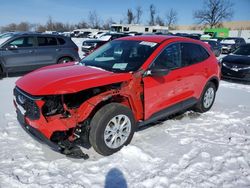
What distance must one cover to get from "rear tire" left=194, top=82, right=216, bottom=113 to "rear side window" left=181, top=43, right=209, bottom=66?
673 millimetres

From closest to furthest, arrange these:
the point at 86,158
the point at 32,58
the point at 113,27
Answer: the point at 86,158, the point at 32,58, the point at 113,27

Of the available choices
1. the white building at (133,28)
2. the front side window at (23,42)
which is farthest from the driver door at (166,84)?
the white building at (133,28)

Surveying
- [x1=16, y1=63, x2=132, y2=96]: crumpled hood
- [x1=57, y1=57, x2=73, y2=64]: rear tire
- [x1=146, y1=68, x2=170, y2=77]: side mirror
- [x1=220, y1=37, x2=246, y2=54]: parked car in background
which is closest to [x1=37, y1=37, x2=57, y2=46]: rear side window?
[x1=57, y1=57, x2=73, y2=64]: rear tire

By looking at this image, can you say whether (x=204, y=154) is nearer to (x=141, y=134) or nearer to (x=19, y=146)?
(x=141, y=134)

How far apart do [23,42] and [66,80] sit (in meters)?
6.63

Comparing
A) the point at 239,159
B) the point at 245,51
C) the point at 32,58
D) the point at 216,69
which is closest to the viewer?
the point at 239,159

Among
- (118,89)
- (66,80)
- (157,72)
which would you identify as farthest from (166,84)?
(66,80)

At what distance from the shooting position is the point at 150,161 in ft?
12.3

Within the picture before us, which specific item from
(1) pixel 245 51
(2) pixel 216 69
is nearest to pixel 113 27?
(1) pixel 245 51

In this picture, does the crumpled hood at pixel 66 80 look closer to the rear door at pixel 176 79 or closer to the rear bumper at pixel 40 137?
the rear bumper at pixel 40 137

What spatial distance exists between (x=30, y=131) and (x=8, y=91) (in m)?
4.32

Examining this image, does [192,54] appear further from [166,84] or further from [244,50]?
[244,50]

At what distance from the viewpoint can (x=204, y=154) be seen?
13.1ft

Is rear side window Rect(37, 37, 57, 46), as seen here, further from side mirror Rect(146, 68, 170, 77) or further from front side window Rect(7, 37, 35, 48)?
side mirror Rect(146, 68, 170, 77)
